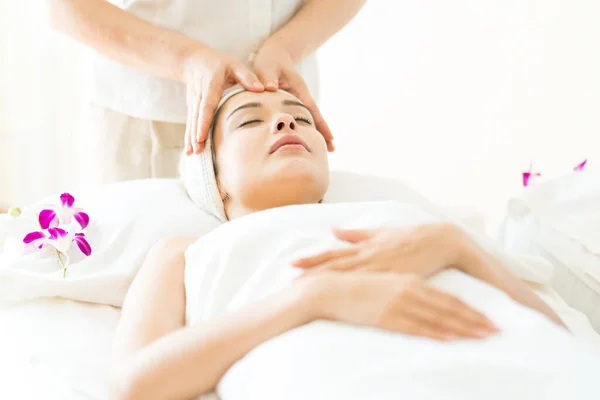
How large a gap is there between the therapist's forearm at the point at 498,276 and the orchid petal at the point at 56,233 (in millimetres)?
881

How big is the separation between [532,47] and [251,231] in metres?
2.02

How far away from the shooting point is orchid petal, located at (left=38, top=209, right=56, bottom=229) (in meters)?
1.58

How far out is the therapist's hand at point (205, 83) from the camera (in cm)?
156

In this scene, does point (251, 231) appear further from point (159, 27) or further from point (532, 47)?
point (532, 47)

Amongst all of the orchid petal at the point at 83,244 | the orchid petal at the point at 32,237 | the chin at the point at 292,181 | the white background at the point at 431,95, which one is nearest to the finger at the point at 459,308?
the chin at the point at 292,181

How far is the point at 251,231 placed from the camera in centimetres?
122

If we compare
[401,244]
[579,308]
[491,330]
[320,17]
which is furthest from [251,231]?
[320,17]

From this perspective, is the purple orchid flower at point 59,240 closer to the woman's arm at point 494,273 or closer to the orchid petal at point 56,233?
the orchid petal at point 56,233

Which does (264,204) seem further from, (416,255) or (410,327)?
(410,327)

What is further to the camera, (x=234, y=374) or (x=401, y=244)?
(x=401, y=244)

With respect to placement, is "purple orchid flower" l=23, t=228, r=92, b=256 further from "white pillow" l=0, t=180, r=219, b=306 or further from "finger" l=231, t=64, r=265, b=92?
"finger" l=231, t=64, r=265, b=92

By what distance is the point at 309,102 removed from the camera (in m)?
1.67

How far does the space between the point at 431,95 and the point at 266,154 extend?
1720 millimetres

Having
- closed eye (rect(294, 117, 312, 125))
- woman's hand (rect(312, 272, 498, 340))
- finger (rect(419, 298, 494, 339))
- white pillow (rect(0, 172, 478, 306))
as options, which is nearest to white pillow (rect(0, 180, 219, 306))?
white pillow (rect(0, 172, 478, 306))
